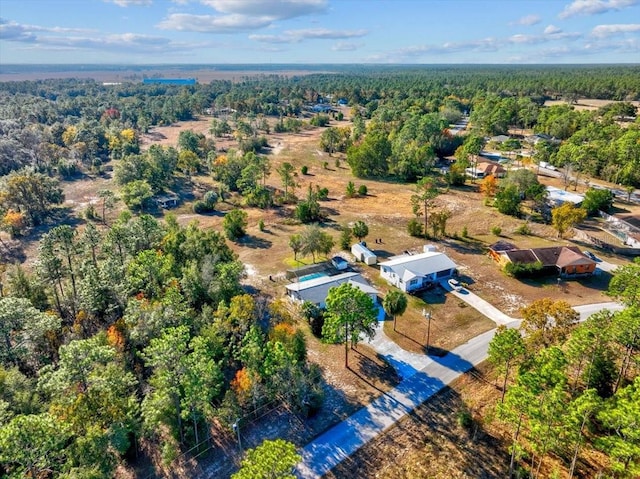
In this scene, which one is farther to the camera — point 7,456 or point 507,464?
point 507,464

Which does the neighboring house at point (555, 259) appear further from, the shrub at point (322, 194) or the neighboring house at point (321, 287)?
the shrub at point (322, 194)

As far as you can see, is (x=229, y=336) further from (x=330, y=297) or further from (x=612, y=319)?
(x=612, y=319)

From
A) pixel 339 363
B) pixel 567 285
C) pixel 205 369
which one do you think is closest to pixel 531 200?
pixel 567 285

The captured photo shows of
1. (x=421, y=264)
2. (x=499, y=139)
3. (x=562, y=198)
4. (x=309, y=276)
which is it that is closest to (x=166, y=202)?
(x=309, y=276)

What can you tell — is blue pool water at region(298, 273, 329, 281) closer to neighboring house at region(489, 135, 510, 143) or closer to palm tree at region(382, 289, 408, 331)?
palm tree at region(382, 289, 408, 331)

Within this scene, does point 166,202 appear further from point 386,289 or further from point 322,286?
point 386,289

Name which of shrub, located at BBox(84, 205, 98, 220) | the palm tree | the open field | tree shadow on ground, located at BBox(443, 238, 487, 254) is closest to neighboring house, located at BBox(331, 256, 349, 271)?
the palm tree
